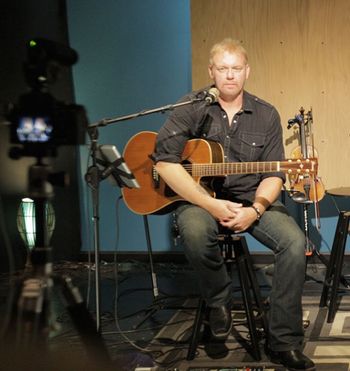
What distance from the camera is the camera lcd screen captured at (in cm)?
159

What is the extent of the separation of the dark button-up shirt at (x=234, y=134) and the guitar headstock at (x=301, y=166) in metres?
0.14

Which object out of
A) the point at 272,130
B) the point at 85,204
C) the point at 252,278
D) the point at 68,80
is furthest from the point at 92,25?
the point at 252,278

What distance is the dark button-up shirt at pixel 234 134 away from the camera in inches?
108

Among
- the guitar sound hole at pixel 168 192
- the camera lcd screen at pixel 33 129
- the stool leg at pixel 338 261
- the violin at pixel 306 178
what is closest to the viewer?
the camera lcd screen at pixel 33 129

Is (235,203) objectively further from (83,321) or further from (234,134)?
(83,321)

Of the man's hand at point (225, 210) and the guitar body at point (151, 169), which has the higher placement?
the guitar body at point (151, 169)

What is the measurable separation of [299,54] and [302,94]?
263 millimetres

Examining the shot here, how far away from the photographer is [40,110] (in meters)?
1.64

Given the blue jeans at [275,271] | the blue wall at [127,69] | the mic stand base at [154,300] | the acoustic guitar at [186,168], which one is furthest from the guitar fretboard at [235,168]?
the blue wall at [127,69]

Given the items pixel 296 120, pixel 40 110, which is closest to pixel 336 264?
pixel 296 120

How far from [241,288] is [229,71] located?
98 centimetres

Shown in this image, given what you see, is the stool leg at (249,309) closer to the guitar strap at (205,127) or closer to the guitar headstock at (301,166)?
the guitar headstock at (301,166)

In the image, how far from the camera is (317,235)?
14.0 ft

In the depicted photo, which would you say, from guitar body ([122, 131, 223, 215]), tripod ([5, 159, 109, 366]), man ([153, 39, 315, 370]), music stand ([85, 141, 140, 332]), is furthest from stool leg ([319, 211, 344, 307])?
tripod ([5, 159, 109, 366])
